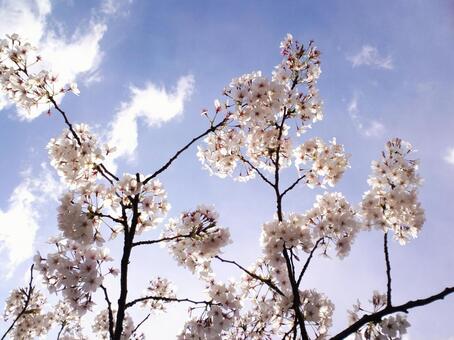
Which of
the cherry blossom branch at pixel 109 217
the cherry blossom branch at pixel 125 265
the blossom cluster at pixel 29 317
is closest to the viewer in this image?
the cherry blossom branch at pixel 125 265

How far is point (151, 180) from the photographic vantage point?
6289mm

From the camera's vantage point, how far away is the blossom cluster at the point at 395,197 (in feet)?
20.3

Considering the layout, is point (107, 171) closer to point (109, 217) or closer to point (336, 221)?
point (109, 217)

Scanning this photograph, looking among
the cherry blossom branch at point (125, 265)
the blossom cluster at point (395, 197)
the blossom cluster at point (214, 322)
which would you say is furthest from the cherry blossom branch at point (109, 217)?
the blossom cluster at point (395, 197)

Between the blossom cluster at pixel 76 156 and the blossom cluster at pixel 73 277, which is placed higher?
the blossom cluster at pixel 76 156

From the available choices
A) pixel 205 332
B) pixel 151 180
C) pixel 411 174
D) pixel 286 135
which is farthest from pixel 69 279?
pixel 411 174

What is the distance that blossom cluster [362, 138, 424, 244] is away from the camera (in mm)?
6199

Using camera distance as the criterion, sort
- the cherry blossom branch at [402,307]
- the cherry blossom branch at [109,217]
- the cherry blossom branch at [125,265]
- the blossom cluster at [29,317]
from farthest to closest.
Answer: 1. the blossom cluster at [29,317]
2. the cherry blossom branch at [109,217]
3. the cherry blossom branch at [125,265]
4. the cherry blossom branch at [402,307]

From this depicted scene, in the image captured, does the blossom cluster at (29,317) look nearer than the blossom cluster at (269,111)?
No

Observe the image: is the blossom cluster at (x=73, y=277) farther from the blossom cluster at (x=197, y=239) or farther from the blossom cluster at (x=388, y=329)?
the blossom cluster at (x=388, y=329)

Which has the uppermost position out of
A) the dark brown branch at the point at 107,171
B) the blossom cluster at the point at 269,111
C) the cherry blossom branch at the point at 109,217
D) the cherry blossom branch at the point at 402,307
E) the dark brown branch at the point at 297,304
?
the blossom cluster at the point at 269,111

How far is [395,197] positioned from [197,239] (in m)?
3.38

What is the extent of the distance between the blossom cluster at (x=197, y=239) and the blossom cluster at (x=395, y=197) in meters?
2.58

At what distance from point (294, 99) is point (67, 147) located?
4423mm
